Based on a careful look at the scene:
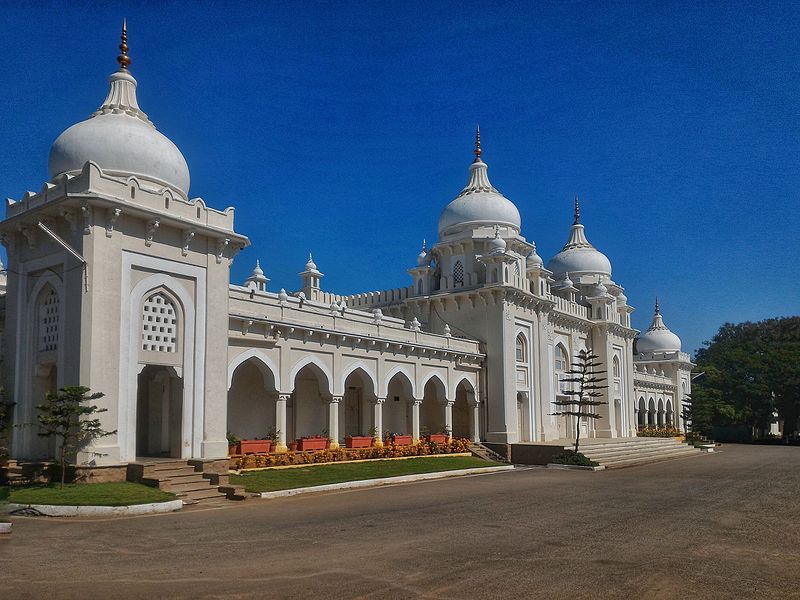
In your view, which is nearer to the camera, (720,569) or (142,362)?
(720,569)

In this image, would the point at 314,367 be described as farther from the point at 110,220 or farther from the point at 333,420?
the point at 110,220

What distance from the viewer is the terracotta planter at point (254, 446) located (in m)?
21.2

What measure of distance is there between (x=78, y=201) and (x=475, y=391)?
20832mm

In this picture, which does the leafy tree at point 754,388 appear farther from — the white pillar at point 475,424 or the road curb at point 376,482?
the road curb at point 376,482

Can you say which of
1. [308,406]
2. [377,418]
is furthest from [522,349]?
[308,406]

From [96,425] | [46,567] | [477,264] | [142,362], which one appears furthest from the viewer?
[477,264]

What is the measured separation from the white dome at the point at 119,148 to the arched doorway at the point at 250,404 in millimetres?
7012

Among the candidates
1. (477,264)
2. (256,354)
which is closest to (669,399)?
(477,264)

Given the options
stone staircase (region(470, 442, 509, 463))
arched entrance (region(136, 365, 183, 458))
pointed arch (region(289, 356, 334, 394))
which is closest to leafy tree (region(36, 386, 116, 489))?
arched entrance (region(136, 365, 183, 458))

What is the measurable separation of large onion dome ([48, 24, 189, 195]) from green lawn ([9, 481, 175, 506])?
8.28 m

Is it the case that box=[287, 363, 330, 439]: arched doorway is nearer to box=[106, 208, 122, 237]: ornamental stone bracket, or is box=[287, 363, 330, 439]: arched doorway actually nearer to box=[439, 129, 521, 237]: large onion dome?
box=[106, 208, 122, 237]: ornamental stone bracket

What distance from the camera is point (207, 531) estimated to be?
1196 centimetres

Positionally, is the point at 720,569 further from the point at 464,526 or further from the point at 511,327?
the point at 511,327

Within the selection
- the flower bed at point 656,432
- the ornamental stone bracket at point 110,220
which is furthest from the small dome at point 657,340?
the ornamental stone bracket at point 110,220
